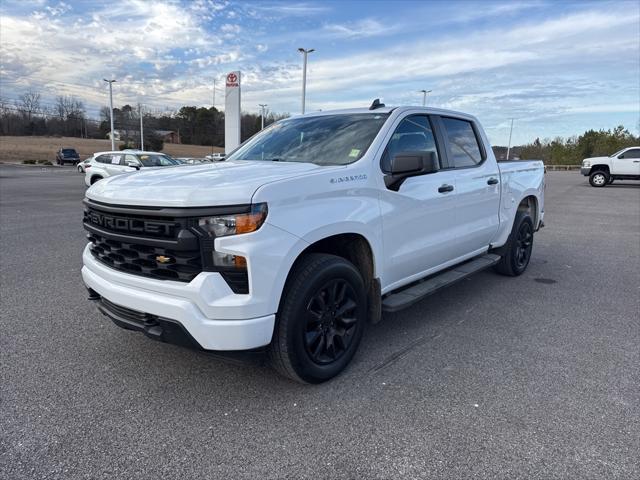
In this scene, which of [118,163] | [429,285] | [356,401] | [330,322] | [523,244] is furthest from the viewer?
[118,163]


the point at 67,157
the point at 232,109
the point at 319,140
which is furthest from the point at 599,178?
the point at 67,157

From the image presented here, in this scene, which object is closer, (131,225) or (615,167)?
(131,225)

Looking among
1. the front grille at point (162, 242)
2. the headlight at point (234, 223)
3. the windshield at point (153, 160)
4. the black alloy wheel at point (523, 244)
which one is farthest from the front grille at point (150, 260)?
the windshield at point (153, 160)

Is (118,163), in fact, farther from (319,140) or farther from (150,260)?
(150,260)

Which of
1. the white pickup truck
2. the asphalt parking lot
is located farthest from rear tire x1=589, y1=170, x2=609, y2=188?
the white pickup truck

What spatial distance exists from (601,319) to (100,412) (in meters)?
4.47

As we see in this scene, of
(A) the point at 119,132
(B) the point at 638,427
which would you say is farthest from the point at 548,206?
(A) the point at 119,132

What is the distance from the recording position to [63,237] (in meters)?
8.25

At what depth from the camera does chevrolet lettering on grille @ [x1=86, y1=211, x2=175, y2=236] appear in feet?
8.94

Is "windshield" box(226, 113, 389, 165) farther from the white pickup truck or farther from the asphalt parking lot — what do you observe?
the asphalt parking lot

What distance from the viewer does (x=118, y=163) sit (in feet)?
63.9

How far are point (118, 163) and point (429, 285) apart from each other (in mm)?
18422

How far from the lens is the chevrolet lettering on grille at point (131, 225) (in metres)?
2.72

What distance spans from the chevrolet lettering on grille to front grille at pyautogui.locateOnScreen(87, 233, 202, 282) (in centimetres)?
9
